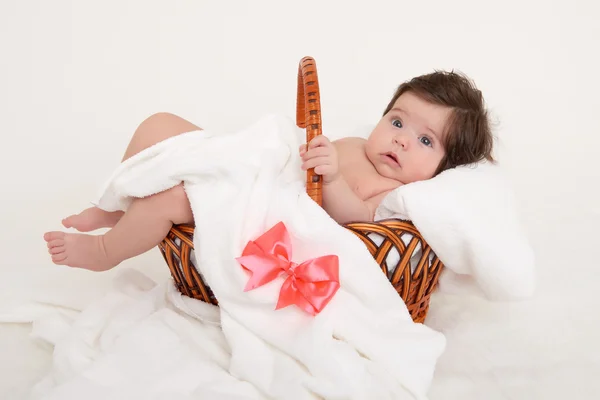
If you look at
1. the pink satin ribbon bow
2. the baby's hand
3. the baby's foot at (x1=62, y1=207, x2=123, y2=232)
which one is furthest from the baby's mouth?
the baby's foot at (x1=62, y1=207, x2=123, y2=232)

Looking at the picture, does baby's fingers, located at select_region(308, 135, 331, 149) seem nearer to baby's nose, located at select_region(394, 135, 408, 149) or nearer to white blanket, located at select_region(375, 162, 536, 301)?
white blanket, located at select_region(375, 162, 536, 301)

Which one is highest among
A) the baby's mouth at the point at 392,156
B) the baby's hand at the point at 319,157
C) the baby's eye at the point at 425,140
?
the baby's hand at the point at 319,157

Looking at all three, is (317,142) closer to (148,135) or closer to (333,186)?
(333,186)

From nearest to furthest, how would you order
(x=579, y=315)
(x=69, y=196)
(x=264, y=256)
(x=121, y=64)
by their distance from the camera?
(x=264, y=256) < (x=579, y=315) < (x=69, y=196) < (x=121, y=64)

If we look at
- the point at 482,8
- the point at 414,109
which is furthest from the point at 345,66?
the point at 414,109

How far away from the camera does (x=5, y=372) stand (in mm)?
1411


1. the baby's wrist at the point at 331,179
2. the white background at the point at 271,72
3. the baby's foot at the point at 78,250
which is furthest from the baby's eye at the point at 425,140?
the baby's foot at the point at 78,250

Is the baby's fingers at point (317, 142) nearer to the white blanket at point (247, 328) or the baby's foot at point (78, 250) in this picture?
the white blanket at point (247, 328)

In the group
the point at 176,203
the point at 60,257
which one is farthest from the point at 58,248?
the point at 176,203

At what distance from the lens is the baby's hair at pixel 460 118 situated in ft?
5.36

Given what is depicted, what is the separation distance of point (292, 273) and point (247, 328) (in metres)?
0.16

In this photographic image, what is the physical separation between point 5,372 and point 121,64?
1.61m

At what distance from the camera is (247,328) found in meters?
1.30

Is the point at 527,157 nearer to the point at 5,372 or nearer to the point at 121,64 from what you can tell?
the point at 121,64
